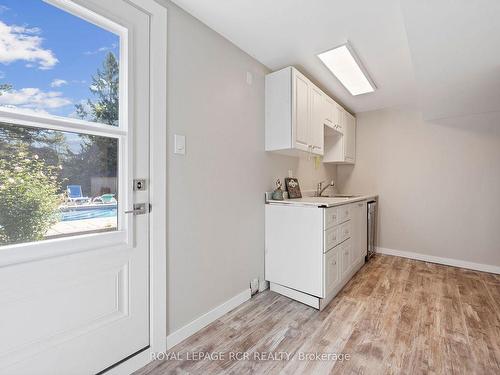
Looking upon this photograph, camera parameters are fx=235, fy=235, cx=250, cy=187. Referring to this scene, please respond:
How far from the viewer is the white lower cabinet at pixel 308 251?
79.5 inches

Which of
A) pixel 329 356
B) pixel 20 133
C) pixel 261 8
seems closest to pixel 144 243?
pixel 20 133

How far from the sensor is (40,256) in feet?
3.48

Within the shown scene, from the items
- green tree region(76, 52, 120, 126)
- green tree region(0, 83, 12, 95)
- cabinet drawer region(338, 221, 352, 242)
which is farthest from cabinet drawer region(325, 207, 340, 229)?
green tree region(0, 83, 12, 95)

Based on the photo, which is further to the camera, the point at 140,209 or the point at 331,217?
the point at 331,217

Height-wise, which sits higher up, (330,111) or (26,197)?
(330,111)

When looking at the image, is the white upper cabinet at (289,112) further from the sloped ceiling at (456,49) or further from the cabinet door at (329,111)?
the sloped ceiling at (456,49)

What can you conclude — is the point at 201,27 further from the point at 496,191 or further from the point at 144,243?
the point at 496,191

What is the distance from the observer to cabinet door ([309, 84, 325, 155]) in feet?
8.20

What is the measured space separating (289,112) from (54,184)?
1.82m

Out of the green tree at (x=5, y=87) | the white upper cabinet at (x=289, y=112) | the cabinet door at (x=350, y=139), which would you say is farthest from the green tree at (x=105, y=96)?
the cabinet door at (x=350, y=139)

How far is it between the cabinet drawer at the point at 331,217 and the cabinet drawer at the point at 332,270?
0.25 m

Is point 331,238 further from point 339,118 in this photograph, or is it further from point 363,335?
point 339,118

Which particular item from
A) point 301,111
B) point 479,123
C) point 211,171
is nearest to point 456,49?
point 301,111

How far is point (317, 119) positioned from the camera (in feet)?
8.53
